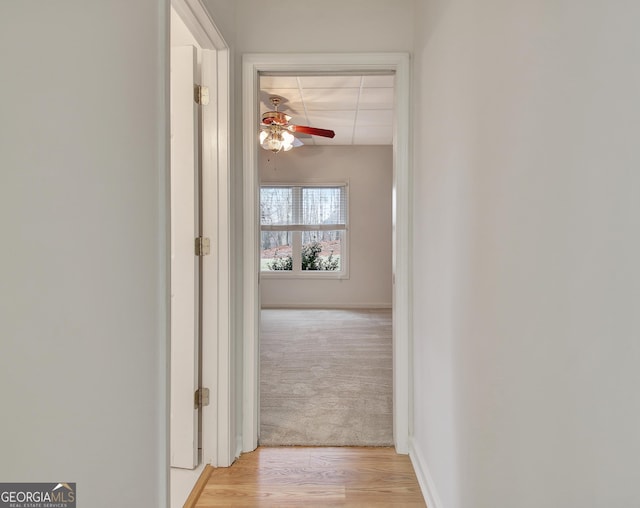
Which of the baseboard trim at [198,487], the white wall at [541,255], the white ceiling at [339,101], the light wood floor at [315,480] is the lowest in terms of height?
the light wood floor at [315,480]

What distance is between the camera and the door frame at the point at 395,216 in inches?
83.8

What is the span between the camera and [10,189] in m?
0.65

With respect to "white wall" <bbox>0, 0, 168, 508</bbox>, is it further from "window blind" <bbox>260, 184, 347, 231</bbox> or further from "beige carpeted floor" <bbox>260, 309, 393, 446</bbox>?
"window blind" <bbox>260, 184, 347, 231</bbox>

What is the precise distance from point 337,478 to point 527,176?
1.74 meters

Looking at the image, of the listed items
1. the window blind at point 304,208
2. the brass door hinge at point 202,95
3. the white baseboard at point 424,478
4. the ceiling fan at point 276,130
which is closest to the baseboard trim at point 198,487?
the white baseboard at point 424,478

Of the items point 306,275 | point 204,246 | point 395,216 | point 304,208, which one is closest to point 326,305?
point 306,275

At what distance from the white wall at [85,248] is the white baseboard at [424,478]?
1119 mm

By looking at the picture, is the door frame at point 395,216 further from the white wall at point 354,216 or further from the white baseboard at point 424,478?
the white wall at point 354,216

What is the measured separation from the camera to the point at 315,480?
1901 millimetres

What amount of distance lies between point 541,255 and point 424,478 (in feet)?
4.80

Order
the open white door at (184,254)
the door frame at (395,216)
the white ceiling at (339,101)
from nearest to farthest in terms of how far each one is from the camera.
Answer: the open white door at (184,254), the door frame at (395,216), the white ceiling at (339,101)

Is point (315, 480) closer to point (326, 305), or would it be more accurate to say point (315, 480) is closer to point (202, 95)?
point (202, 95)

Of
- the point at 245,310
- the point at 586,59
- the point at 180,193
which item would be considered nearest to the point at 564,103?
the point at 586,59

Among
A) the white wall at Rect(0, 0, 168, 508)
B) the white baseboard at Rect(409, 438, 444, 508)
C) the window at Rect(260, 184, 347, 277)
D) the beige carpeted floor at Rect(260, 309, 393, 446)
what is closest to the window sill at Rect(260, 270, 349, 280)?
the window at Rect(260, 184, 347, 277)
